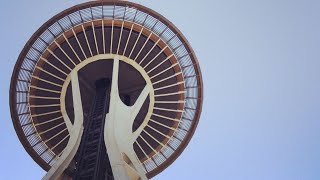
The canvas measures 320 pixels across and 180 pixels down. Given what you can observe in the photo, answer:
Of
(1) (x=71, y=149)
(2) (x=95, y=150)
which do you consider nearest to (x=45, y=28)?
(1) (x=71, y=149)

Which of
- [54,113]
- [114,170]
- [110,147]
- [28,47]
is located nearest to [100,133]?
[110,147]

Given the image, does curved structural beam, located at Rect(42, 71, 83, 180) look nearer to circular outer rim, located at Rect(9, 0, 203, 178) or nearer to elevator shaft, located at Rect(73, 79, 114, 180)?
elevator shaft, located at Rect(73, 79, 114, 180)

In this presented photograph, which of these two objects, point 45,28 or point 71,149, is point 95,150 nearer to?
point 71,149

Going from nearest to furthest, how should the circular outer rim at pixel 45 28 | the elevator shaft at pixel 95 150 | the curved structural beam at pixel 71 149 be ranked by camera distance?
the curved structural beam at pixel 71 149 < the elevator shaft at pixel 95 150 < the circular outer rim at pixel 45 28

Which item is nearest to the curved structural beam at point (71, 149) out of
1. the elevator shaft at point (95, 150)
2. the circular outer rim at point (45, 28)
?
the elevator shaft at point (95, 150)

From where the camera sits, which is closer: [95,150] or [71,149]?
[71,149]

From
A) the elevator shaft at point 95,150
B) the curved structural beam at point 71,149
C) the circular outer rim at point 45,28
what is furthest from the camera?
the circular outer rim at point 45,28

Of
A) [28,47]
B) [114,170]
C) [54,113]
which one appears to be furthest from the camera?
[54,113]

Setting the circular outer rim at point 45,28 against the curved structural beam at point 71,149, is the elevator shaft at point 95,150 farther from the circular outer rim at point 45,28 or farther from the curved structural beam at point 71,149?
the circular outer rim at point 45,28

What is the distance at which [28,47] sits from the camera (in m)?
32.6

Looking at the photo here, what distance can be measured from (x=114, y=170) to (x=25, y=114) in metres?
14.8

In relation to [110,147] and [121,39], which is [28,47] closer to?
[121,39]

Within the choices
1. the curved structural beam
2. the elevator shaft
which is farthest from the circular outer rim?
A: the elevator shaft

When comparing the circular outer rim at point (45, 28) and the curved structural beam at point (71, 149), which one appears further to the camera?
the circular outer rim at point (45, 28)
